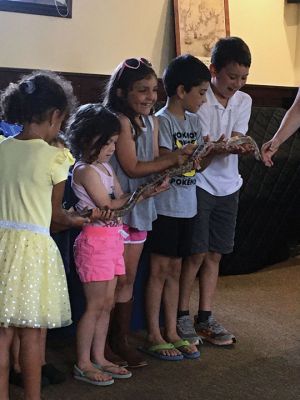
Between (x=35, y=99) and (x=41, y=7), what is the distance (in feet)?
5.15

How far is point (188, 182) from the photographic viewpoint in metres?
2.57

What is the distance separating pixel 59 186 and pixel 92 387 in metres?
0.77

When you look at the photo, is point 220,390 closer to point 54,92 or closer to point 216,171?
point 216,171

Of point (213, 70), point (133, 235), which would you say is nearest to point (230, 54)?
point (213, 70)

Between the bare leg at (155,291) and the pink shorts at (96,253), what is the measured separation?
0.36 m

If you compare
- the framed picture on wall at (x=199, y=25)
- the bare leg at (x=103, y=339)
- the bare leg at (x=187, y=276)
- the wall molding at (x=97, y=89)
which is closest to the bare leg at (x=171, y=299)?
the bare leg at (x=187, y=276)

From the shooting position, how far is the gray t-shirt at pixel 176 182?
99.7 inches

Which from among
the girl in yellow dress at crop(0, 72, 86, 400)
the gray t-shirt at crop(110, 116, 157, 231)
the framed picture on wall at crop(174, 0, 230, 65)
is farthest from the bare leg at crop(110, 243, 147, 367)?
the framed picture on wall at crop(174, 0, 230, 65)

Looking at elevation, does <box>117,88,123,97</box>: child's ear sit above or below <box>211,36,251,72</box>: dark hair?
below

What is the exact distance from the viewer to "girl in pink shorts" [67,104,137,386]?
7.41 ft

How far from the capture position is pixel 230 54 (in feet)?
8.84

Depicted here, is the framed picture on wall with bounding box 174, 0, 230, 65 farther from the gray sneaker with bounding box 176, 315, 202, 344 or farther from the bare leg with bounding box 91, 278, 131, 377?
the bare leg with bounding box 91, 278, 131, 377

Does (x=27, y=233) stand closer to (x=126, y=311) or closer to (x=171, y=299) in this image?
(x=126, y=311)

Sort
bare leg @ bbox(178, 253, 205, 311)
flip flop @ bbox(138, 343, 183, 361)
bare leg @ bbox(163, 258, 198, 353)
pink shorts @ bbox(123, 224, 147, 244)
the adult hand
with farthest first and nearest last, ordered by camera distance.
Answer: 1. the adult hand
2. bare leg @ bbox(178, 253, 205, 311)
3. bare leg @ bbox(163, 258, 198, 353)
4. flip flop @ bbox(138, 343, 183, 361)
5. pink shorts @ bbox(123, 224, 147, 244)
